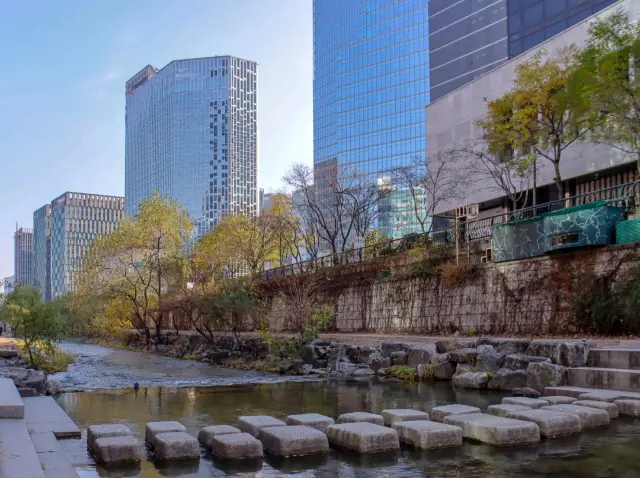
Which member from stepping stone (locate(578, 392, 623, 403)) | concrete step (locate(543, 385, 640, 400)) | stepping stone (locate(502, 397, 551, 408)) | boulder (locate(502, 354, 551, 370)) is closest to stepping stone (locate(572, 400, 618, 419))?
stepping stone (locate(502, 397, 551, 408))

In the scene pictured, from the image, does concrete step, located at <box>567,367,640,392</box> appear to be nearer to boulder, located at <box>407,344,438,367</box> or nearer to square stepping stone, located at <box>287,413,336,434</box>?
boulder, located at <box>407,344,438,367</box>

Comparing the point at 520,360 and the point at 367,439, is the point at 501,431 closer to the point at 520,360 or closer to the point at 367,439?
the point at 367,439

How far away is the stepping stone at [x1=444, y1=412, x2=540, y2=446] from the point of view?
788 cm

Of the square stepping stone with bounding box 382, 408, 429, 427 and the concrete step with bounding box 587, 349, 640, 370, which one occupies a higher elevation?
the concrete step with bounding box 587, 349, 640, 370

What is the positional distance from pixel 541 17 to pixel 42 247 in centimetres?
14344

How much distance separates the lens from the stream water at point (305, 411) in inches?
267

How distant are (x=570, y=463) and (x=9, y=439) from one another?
20.2 ft

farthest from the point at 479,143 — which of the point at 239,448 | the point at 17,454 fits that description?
the point at 17,454

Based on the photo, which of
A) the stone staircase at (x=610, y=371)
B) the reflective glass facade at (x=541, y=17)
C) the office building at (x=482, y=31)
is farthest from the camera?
the office building at (x=482, y=31)

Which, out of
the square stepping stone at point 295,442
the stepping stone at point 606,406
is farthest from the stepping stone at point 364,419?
the stepping stone at point 606,406

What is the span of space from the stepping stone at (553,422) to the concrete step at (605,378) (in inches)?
134

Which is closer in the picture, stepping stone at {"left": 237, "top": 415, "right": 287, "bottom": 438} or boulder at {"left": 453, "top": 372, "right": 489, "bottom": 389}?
stepping stone at {"left": 237, "top": 415, "right": 287, "bottom": 438}

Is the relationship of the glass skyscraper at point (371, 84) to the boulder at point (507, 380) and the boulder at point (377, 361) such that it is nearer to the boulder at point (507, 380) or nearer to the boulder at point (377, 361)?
the boulder at point (377, 361)

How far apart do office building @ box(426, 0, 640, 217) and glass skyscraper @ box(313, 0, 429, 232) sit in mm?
59716
